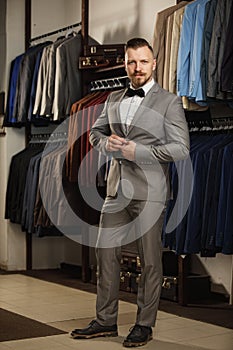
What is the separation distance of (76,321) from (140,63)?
5.65 feet

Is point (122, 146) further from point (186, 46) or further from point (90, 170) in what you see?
point (90, 170)

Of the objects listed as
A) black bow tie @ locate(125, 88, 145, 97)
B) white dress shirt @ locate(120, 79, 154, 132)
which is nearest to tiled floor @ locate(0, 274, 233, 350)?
white dress shirt @ locate(120, 79, 154, 132)

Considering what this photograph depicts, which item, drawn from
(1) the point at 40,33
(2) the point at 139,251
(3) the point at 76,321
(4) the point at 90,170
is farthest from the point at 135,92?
(1) the point at 40,33

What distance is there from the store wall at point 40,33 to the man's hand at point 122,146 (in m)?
2.86

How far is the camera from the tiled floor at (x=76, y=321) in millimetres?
3811

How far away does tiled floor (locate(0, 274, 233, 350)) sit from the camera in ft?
12.5

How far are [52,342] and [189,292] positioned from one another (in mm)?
1616

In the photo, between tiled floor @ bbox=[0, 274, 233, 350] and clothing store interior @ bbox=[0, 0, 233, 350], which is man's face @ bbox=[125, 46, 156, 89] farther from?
tiled floor @ bbox=[0, 274, 233, 350]

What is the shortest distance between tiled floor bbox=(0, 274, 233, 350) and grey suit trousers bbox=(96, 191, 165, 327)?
7.5 inches

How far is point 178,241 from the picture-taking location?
4875 mm

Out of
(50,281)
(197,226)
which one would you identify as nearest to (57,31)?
(50,281)

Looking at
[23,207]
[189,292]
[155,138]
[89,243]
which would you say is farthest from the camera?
[23,207]

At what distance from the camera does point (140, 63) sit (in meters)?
3.76

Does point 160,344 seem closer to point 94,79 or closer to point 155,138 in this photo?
point 155,138
